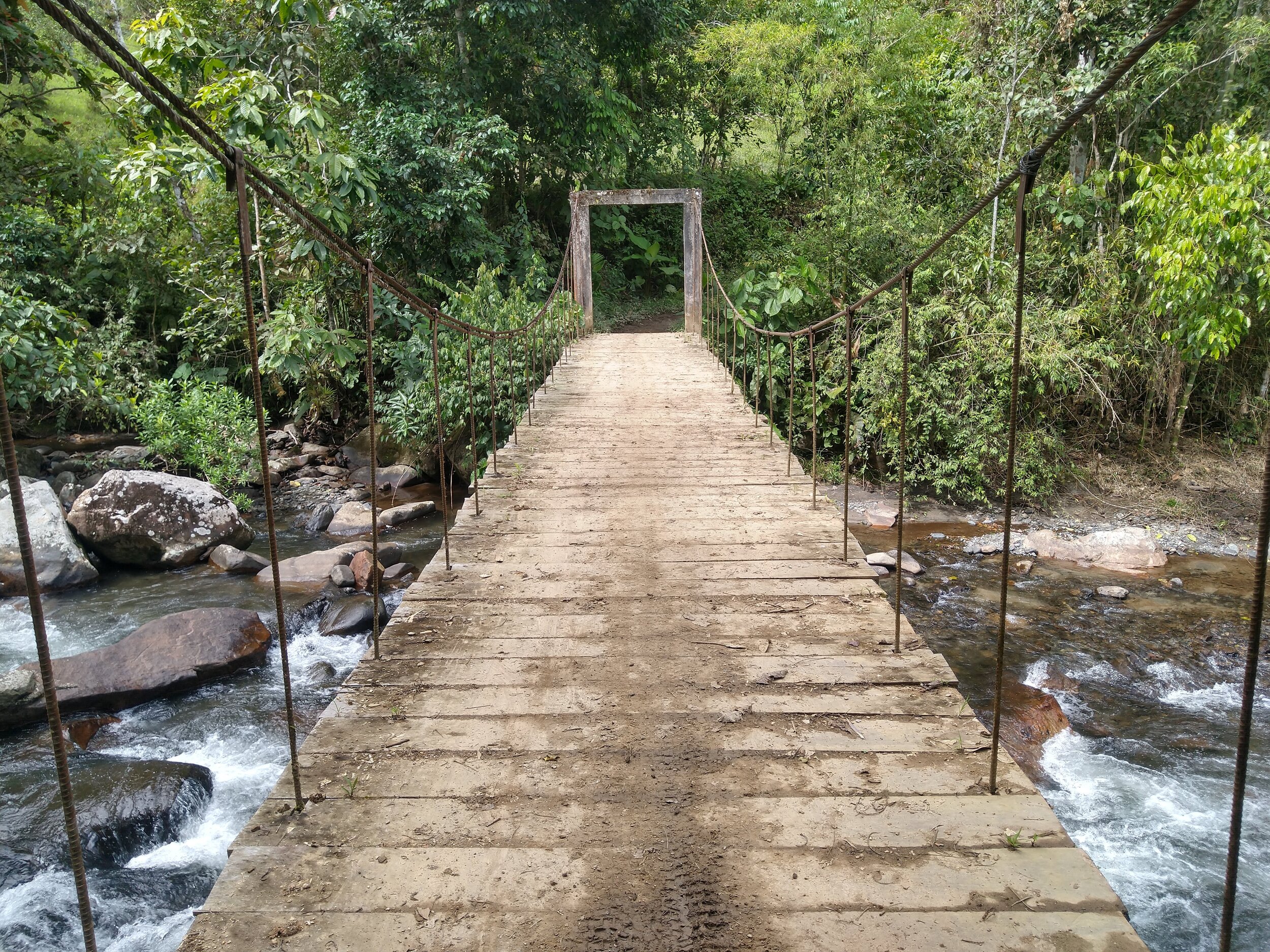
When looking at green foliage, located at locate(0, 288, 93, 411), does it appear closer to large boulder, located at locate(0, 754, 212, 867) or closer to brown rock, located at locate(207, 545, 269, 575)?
brown rock, located at locate(207, 545, 269, 575)

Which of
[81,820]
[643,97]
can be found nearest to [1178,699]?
[81,820]

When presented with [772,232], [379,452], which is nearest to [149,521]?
[379,452]

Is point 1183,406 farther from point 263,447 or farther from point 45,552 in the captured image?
point 45,552

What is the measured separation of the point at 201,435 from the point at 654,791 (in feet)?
23.0

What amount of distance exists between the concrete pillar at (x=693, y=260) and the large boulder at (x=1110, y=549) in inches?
170

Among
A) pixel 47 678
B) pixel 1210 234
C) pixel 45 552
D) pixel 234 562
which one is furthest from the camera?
pixel 234 562

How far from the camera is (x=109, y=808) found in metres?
3.12

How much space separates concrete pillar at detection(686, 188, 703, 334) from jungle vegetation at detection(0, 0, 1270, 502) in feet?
2.48

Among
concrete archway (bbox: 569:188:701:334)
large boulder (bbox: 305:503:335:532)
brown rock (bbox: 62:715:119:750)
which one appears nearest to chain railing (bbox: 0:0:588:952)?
brown rock (bbox: 62:715:119:750)

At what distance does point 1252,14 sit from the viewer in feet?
22.0

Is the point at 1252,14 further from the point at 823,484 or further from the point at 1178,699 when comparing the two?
the point at 1178,699

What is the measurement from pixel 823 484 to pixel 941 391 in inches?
48.3

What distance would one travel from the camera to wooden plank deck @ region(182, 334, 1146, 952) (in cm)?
141

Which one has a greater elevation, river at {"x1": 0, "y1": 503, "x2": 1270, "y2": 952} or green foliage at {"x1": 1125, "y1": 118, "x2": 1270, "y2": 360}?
green foliage at {"x1": 1125, "y1": 118, "x2": 1270, "y2": 360}
